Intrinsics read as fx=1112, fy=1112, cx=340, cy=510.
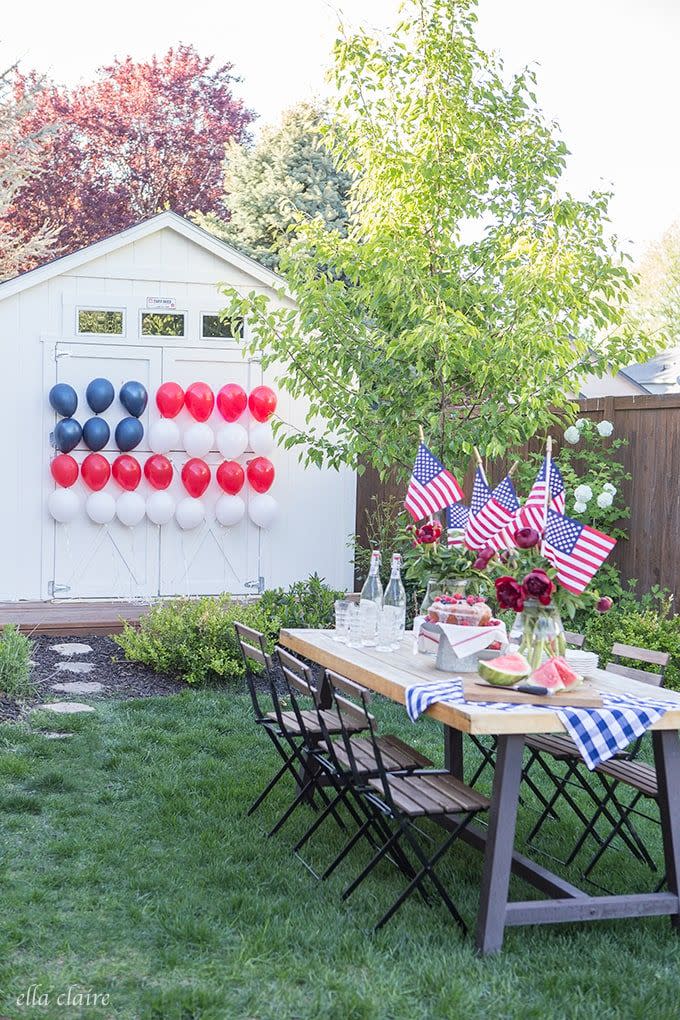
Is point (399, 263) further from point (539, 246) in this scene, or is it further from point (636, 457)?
point (636, 457)

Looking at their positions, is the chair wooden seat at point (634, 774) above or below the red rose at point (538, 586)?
below

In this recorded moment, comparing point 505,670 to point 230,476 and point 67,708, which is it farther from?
point 230,476

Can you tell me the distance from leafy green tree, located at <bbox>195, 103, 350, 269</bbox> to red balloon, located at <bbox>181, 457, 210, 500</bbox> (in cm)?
1039

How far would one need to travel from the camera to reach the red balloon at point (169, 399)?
33.4ft

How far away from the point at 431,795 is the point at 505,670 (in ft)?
1.80

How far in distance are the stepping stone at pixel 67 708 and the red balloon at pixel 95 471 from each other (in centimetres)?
339

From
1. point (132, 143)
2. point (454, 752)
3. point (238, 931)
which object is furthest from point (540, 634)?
point (132, 143)

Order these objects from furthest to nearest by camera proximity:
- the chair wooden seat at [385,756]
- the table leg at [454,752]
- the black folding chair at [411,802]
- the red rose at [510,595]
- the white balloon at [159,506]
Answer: the white balloon at [159,506] < the table leg at [454,752] < the chair wooden seat at [385,756] < the red rose at [510,595] < the black folding chair at [411,802]

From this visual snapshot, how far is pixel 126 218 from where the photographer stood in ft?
77.8

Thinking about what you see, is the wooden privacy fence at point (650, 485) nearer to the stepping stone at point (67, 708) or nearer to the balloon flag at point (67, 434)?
the stepping stone at point (67, 708)

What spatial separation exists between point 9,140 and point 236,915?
58.5 ft

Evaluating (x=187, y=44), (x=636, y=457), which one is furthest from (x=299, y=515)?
(x=187, y=44)

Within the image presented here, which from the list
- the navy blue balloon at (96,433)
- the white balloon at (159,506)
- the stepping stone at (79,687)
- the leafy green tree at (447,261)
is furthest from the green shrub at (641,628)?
the navy blue balloon at (96,433)

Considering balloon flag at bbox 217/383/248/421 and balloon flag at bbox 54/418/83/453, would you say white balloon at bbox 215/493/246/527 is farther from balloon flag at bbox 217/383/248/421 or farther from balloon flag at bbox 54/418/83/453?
balloon flag at bbox 54/418/83/453
